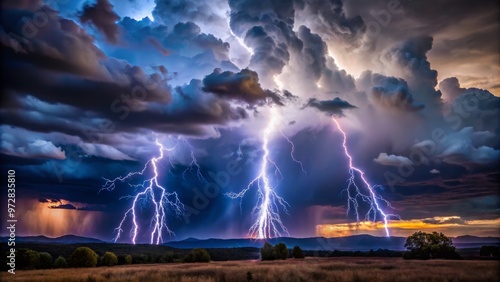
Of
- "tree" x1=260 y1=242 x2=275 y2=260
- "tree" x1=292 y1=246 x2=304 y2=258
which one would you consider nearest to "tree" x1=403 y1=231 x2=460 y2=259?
"tree" x1=292 y1=246 x2=304 y2=258

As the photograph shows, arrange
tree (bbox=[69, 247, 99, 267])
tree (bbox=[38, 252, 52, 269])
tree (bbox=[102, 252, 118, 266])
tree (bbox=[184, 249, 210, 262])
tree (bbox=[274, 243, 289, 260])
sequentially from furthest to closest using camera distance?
tree (bbox=[184, 249, 210, 262]) < tree (bbox=[274, 243, 289, 260]) < tree (bbox=[102, 252, 118, 266]) < tree (bbox=[38, 252, 52, 269]) < tree (bbox=[69, 247, 99, 267])

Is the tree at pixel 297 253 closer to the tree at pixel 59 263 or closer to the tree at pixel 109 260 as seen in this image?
the tree at pixel 109 260

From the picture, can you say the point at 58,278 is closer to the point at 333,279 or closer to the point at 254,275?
the point at 254,275

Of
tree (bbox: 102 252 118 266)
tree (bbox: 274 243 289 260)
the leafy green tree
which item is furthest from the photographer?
tree (bbox: 274 243 289 260)

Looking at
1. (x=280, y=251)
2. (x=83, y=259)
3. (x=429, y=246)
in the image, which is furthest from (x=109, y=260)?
(x=429, y=246)

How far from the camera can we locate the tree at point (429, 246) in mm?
46781

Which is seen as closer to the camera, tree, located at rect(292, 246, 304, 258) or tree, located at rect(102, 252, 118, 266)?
tree, located at rect(102, 252, 118, 266)

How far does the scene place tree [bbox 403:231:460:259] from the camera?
4678 cm

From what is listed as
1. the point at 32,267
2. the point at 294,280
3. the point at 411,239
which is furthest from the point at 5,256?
the point at 411,239

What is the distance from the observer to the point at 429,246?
48219mm

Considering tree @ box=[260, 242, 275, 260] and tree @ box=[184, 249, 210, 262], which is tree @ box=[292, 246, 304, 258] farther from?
tree @ box=[184, 249, 210, 262]

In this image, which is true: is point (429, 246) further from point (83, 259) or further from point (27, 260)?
point (27, 260)

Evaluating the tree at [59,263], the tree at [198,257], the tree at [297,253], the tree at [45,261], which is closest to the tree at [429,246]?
the tree at [297,253]

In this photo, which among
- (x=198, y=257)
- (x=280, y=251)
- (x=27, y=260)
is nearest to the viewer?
(x=27, y=260)
